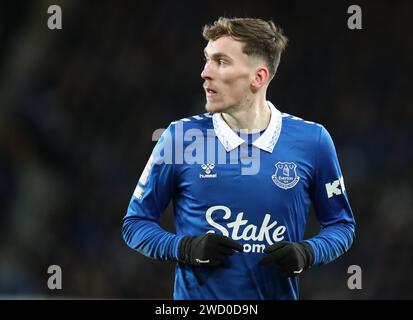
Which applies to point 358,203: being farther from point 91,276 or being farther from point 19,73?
point 19,73

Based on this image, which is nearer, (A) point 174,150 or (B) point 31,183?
(A) point 174,150

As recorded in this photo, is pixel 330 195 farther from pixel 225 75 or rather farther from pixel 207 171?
pixel 225 75

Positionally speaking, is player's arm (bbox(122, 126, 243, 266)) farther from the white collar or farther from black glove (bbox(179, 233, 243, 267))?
the white collar

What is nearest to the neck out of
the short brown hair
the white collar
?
the white collar

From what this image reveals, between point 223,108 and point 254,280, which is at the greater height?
point 223,108

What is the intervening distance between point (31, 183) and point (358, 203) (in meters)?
2.66

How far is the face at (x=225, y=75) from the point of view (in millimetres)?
3438

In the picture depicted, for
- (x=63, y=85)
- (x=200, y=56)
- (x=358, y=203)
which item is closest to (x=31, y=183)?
(x=63, y=85)

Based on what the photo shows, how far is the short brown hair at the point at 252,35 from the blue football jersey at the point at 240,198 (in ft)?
1.07

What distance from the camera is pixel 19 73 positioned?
6.18 m

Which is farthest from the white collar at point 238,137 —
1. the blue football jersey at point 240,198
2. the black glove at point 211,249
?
the black glove at point 211,249

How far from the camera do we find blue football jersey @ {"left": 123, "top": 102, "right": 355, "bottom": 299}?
10.9 ft

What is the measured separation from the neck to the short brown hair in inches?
8.5

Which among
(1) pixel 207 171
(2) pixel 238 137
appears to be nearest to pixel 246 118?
(2) pixel 238 137
